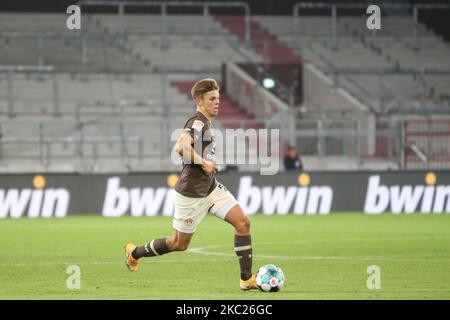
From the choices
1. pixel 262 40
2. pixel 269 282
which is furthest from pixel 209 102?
pixel 262 40

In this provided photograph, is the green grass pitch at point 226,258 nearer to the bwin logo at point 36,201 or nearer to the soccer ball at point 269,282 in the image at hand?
the soccer ball at point 269,282

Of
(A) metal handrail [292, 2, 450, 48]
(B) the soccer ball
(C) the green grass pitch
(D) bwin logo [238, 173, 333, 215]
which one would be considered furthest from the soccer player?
(A) metal handrail [292, 2, 450, 48]

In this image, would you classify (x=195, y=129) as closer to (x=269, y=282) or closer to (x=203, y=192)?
(x=203, y=192)

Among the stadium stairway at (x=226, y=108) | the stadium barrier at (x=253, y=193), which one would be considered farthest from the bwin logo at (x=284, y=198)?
the stadium stairway at (x=226, y=108)

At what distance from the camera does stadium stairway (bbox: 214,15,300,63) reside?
3869 centimetres

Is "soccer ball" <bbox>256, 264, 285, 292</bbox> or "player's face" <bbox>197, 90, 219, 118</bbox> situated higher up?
"player's face" <bbox>197, 90, 219, 118</bbox>

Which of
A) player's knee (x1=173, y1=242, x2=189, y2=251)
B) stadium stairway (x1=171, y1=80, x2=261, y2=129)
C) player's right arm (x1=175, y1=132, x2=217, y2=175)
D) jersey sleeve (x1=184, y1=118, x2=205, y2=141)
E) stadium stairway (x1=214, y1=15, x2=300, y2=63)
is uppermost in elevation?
jersey sleeve (x1=184, y1=118, x2=205, y2=141)

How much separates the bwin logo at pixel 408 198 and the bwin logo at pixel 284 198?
113cm

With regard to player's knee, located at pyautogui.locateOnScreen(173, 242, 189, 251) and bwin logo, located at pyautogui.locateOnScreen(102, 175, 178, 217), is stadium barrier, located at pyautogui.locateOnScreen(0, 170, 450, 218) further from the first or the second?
player's knee, located at pyautogui.locateOnScreen(173, 242, 189, 251)

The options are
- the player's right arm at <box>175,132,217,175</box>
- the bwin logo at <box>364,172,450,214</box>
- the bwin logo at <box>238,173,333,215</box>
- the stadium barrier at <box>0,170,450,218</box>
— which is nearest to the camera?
the player's right arm at <box>175,132,217,175</box>

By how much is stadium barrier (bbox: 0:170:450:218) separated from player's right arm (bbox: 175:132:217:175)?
15336 mm

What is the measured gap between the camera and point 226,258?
1711cm
